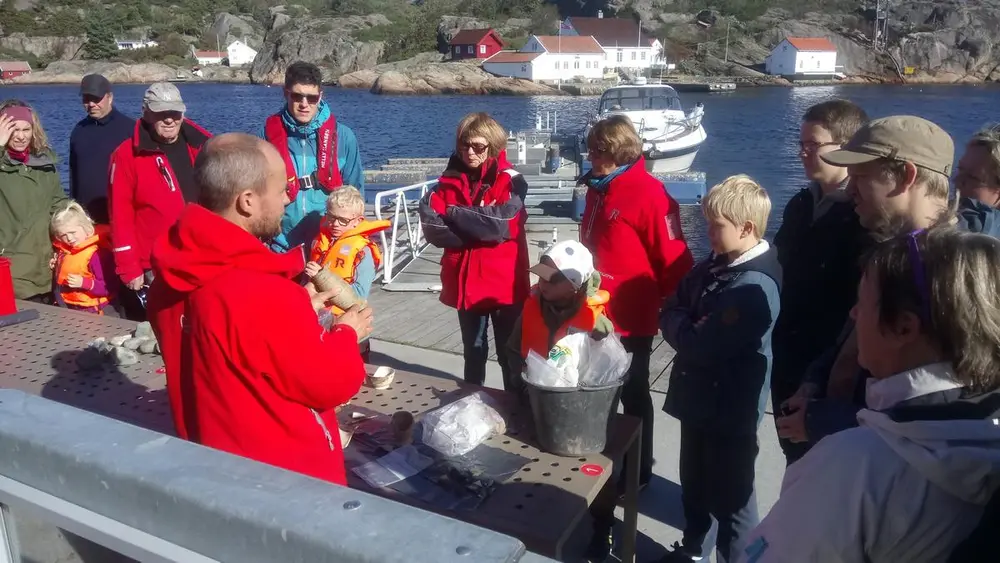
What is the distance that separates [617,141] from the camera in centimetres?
312

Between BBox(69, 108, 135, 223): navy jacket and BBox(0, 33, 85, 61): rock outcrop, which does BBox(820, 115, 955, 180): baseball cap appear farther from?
BBox(0, 33, 85, 61): rock outcrop

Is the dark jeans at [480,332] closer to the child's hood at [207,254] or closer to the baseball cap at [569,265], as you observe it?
the baseball cap at [569,265]

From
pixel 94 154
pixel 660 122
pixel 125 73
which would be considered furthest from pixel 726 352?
pixel 125 73

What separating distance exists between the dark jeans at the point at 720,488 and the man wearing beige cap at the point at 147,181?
2.76m

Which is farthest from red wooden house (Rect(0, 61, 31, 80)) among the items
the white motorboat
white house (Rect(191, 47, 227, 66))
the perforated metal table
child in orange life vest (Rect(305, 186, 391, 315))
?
child in orange life vest (Rect(305, 186, 391, 315))

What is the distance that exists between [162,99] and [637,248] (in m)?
2.49

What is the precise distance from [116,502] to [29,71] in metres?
94.6

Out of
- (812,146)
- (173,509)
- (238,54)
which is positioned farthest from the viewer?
(238,54)

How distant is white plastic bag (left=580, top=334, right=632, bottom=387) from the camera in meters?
2.16

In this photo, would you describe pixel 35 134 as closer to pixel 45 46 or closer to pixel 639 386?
pixel 639 386

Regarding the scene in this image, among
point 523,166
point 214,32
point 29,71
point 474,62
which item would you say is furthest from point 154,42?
point 523,166

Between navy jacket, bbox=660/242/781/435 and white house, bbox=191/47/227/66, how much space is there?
102 m

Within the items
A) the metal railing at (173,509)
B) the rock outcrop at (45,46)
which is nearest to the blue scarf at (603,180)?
the metal railing at (173,509)

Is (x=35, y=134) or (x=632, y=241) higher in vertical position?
(x=35, y=134)
